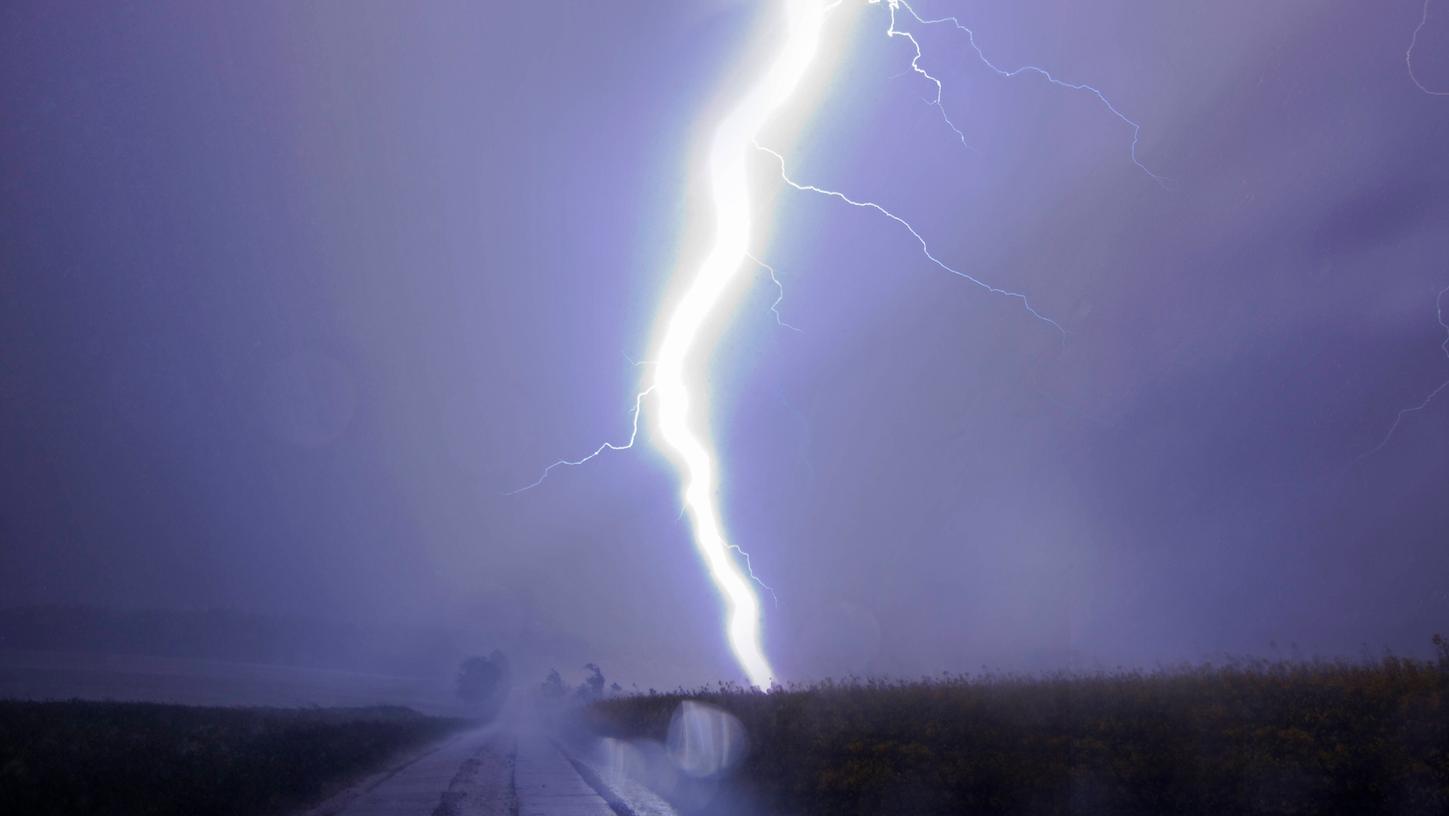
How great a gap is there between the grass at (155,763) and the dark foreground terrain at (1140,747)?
8388 mm

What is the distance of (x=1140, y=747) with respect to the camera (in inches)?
395

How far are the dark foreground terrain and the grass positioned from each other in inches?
330

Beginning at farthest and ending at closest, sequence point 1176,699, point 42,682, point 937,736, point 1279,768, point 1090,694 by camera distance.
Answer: point 42,682
point 937,736
point 1090,694
point 1176,699
point 1279,768

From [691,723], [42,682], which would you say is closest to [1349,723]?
[691,723]

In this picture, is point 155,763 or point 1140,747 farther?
point 155,763

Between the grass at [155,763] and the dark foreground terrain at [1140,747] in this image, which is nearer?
the dark foreground terrain at [1140,747]

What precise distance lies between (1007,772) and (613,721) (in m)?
34.8

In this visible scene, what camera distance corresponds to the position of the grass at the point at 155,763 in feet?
42.1

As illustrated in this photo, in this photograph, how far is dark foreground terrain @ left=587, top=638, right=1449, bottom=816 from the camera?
8.30m

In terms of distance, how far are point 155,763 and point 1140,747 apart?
16881 millimetres

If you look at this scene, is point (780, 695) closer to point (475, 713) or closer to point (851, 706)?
point (851, 706)

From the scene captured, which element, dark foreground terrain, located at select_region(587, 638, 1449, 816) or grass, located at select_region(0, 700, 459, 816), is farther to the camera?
grass, located at select_region(0, 700, 459, 816)

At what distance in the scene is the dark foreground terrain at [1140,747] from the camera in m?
8.30

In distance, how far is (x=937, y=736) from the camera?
13039mm
